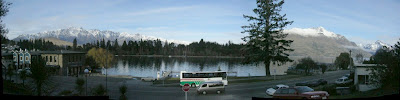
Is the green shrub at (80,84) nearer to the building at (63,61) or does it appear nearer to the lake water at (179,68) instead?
the building at (63,61)

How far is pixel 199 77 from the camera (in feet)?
102

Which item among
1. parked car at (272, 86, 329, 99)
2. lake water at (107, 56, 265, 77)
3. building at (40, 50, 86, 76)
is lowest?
lake water at (107, 56, 265, 77)

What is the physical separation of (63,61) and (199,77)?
70.5 feet

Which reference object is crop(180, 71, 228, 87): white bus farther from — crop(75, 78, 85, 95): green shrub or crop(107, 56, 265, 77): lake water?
crop(107, 56, 265, 77): lake water

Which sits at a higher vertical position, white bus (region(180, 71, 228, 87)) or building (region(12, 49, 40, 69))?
building (region(12, 49, 40, 69))


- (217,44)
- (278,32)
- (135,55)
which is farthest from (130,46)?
(278,32)

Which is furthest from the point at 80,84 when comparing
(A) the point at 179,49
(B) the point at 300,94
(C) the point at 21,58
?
(A) the point at 179,49

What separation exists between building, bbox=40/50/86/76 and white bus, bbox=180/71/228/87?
1740cm

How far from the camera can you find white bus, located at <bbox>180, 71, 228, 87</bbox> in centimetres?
3108

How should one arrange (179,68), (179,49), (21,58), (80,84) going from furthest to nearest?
(179,49) → (179,68) → (21,58) → (80,84)

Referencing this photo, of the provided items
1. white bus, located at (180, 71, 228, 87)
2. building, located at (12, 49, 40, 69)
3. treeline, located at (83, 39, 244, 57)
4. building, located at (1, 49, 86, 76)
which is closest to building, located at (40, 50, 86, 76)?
building, located at (1, 49, 86, 76)

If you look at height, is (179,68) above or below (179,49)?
below

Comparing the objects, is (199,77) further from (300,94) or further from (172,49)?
(172,49)

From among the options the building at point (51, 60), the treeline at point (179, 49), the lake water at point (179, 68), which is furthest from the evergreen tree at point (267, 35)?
the treeline at point (179, 49)
